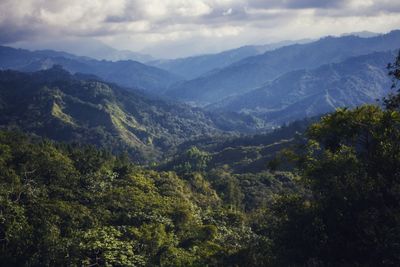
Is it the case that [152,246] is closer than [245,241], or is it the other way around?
[245,241]

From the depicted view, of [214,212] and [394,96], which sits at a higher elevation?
[394,96]

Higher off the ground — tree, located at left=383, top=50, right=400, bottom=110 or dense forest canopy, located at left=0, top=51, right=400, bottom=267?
tree, located at left=383, top=50, right=400, bottom=110

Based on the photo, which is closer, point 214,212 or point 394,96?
point 394,96

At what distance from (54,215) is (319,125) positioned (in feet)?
113

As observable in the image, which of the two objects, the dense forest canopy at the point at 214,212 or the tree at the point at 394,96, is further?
the tree at the point at 394,96

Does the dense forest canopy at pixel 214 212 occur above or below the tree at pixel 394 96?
below

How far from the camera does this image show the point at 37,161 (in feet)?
229

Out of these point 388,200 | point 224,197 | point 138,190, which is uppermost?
point 388,200

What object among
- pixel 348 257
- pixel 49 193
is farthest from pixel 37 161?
pixel 348 257

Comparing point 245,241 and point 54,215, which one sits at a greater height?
point 245,241

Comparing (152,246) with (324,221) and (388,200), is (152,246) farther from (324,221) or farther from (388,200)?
(388,200)

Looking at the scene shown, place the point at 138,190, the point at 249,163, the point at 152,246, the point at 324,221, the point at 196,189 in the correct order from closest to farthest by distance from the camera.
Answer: the point at 324,221 → the point at 152,246 → the point at 138,190 → the point at 196,189 → the point at 249,163

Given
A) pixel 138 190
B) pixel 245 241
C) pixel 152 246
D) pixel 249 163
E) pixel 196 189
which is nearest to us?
pixel 245 241

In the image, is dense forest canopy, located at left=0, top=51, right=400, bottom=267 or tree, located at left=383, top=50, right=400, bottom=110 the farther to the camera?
tree, located at left=383, top=50, right=400, bottom=110
